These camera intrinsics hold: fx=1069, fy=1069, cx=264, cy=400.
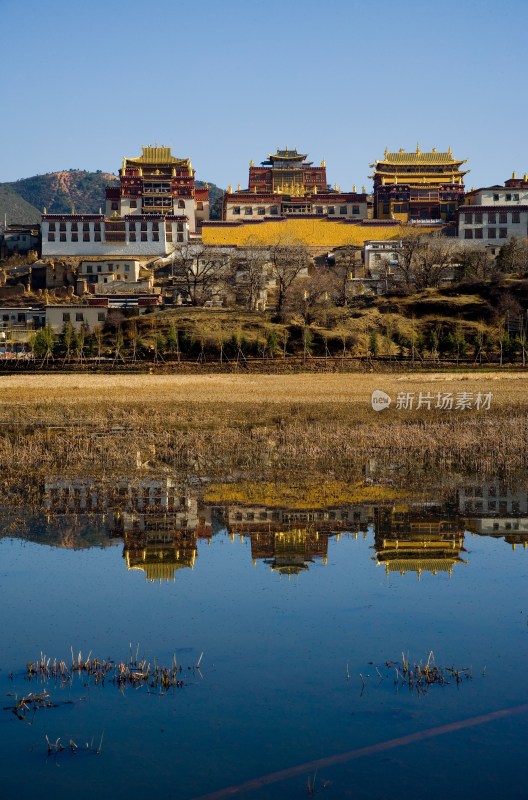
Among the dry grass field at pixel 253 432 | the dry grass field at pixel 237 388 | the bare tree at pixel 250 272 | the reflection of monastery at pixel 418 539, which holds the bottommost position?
the reflection of monastery at pixel 418 539

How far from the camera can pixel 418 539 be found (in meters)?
21.5

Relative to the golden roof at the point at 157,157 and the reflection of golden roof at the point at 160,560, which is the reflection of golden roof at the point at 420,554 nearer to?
the reflection of golden roof at the point at 160,560

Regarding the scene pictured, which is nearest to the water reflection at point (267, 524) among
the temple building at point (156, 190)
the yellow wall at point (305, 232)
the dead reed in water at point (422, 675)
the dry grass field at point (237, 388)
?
the dead reed in water at point (422, 675)

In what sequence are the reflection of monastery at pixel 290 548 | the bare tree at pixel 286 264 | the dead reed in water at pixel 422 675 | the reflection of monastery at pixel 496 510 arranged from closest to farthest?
1. the dead reed in water at pixel 422 675
2. the reflection of monastery at pixel 290 548
3. the reflection of monastery at pixel 496 510
4. the bare tree at pixel 286 264

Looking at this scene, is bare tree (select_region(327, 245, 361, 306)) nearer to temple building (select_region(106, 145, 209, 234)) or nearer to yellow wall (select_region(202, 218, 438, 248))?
yellow wall (select_region(202, 218, 438, 248))

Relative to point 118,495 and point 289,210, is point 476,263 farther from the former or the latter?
point 118,495

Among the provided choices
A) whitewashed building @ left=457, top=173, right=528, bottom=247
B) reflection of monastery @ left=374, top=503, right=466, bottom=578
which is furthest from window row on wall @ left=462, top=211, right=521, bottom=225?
reflection of monastery @ left=374, top=503, right=466, bottom=578

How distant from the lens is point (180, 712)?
520 inches

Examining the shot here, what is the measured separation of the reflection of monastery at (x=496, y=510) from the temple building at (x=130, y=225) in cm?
7284

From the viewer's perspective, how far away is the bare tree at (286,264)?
84438 mm

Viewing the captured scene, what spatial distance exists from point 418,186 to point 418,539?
89.6m

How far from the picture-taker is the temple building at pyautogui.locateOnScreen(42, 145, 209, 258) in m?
96.9

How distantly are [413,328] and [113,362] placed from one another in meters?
20.2

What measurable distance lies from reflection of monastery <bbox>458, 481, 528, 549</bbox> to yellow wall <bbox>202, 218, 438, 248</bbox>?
73.4 m
